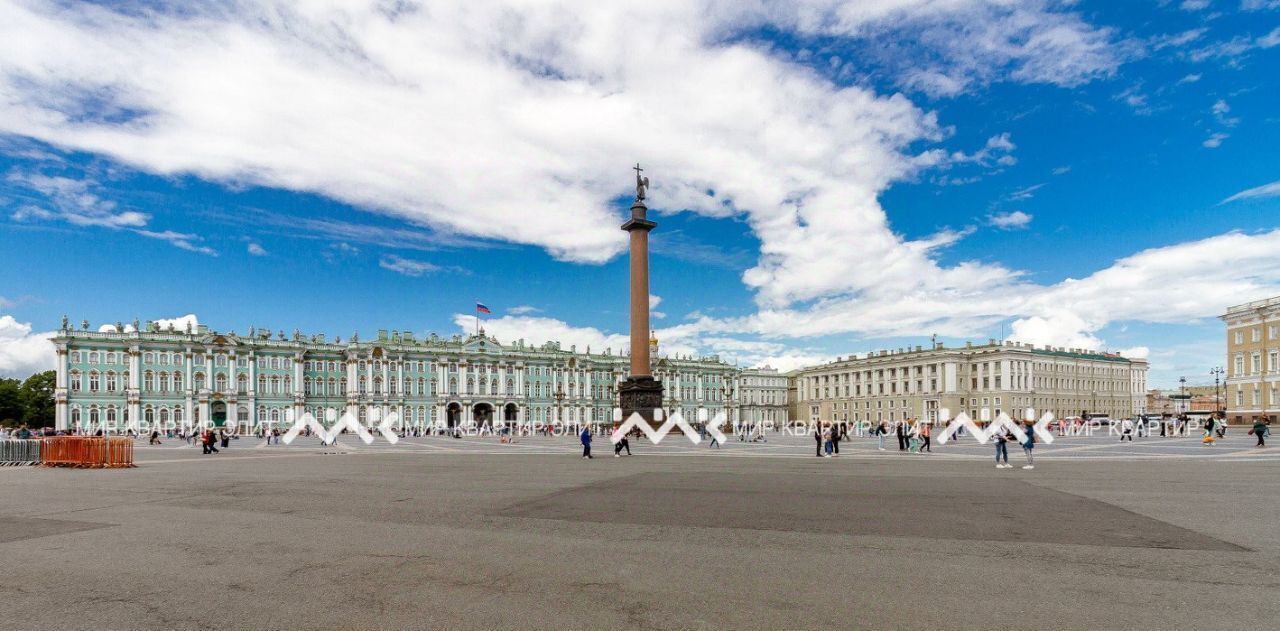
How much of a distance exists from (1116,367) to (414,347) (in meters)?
122

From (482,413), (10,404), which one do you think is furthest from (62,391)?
(482,413)

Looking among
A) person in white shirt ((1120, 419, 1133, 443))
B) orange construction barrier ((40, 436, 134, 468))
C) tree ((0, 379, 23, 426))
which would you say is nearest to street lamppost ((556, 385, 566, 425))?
tree ((0, 379, 23, 426))

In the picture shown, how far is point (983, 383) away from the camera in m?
120

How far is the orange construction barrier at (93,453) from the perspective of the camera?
2695 centimetres

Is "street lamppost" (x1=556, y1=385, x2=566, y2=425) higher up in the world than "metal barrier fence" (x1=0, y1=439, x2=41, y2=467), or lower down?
lower down

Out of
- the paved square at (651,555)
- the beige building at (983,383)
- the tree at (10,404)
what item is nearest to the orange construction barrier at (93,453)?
the paved square at (651,555)

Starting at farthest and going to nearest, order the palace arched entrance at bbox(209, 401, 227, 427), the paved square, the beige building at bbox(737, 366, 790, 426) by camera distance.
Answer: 1. the beige building at bbox(737, 366, 790, 426)
2. the palace arched entrance at bbox(209, 401, 227, 427)
3. the paved square

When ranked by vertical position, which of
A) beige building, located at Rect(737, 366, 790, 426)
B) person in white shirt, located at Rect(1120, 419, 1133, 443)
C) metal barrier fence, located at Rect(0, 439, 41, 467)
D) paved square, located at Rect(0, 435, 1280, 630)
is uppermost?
paved square, located at Rect(0, 435, 1280, 630)

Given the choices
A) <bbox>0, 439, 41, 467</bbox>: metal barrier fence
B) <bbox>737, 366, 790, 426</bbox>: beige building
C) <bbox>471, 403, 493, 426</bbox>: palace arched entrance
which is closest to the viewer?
<bbox>0, 439, 41, 467</bbox>: metal barrier fence

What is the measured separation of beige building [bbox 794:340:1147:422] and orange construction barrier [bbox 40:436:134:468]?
101208mm

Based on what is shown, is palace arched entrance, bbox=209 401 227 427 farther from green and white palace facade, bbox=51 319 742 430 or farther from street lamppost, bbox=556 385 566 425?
street lamppost, bbox=556 385 566 425

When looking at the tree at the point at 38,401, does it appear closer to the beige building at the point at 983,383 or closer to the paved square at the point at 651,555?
the paved square at the point at 651,555

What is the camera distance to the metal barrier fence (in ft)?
97.3

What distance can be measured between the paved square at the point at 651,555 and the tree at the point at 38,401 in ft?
322
